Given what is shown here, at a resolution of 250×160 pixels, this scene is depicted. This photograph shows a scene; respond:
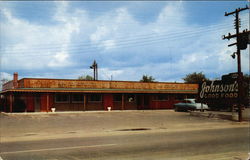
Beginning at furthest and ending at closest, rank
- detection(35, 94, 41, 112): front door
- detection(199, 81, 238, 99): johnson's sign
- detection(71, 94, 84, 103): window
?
1. detection(71, 94, 84, 103): window
2. detection(35, 94, 41, 112): front door
3. detection(199, 81, 238, 99): johnson's sign

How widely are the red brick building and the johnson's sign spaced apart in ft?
33.6

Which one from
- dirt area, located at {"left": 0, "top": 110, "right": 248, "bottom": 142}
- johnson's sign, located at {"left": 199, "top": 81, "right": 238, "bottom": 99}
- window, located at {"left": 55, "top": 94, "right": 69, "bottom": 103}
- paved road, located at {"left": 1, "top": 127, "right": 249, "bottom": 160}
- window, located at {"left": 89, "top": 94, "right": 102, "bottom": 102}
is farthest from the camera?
window, located at {"left": 89, "top": 94, "right": 102, "bottom": 102}

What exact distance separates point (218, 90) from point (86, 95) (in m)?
16.6

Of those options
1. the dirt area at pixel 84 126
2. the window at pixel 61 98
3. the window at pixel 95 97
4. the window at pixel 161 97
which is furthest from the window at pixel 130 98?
the dirt area at pixel 84 126

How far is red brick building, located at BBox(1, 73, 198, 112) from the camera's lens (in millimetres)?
32875

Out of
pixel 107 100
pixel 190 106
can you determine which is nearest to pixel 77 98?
pixel 107 100

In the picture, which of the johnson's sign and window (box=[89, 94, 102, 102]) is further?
window (box=[89, 94, 102, 102])

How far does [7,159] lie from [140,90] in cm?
3125

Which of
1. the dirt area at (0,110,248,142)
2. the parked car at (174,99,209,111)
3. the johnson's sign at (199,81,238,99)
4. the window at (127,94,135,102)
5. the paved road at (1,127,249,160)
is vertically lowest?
the dirt area at (0,110,248,142)

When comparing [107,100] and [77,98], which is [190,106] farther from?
[77,98]

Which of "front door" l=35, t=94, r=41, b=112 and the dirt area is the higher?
"front door" l=35, t=94, r=41, b=112

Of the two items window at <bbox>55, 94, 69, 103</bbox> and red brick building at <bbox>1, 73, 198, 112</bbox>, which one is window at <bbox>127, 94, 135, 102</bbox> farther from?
window at <bbox>55, 94, 69, 103</bbox>

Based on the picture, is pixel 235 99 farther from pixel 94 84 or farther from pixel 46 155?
pixel 46 155

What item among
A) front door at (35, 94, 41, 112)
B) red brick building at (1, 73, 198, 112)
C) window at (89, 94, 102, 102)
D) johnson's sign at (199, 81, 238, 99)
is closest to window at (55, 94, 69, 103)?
red brick building at (1, 73, 198, 112)
